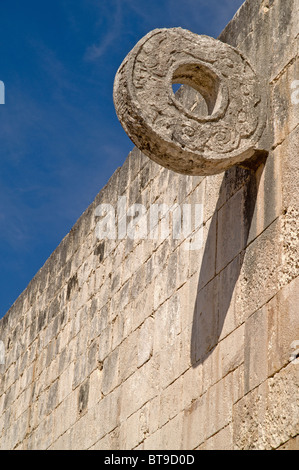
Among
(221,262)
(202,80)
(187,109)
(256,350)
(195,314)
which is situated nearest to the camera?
(256,350)

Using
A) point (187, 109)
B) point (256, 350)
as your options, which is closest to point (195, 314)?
point (256, 350)

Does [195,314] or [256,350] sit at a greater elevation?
[195,314]

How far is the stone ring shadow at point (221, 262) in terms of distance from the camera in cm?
466

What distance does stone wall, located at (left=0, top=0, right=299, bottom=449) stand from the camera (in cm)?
418

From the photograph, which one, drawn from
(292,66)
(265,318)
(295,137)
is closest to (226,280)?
(265,318)

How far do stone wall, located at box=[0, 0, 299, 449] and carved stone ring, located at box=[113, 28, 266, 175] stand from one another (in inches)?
6.6

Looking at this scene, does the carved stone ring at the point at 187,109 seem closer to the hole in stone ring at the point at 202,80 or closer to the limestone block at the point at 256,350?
the hole in stone ring at the point at 202,80

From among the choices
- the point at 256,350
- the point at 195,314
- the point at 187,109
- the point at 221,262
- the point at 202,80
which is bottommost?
the point at 256,350

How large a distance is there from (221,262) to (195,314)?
424 mm

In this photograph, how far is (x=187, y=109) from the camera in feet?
14.8

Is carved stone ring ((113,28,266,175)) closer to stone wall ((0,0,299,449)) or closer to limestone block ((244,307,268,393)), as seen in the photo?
stone wall ((0,0,299,449))

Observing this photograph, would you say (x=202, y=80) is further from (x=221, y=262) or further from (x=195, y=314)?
(x=195, y=314)

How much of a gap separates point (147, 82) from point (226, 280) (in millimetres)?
1178

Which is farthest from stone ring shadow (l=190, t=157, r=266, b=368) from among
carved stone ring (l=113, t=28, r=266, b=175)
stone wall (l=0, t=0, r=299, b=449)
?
carved stone ring (l=113, t=28, r=266, b=175)
